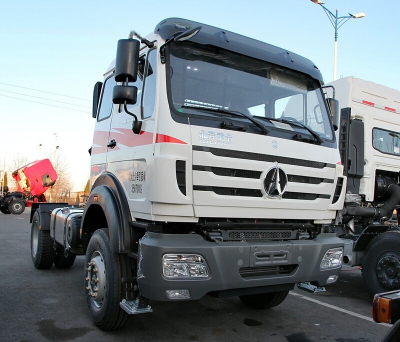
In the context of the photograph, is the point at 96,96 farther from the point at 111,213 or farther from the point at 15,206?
the point at 15,206

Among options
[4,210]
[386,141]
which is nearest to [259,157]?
[386,141]

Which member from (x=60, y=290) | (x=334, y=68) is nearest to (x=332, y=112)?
(x=60, y=290)

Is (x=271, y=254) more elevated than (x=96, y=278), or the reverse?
(x=271, y=254)

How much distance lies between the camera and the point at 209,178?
3553mm

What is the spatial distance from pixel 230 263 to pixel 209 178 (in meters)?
0.75

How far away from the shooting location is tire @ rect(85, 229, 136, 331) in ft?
12.6

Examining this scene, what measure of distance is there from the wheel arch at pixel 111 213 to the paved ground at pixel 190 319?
97 cm

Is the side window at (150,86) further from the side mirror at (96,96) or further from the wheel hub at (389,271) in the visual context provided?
the wheel hub at (389,271)

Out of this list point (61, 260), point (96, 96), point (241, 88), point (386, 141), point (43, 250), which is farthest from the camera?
point (61, 260)

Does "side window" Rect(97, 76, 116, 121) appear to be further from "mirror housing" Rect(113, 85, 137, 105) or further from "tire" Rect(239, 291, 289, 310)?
"tire" Rect(239, 291, 289, 310)

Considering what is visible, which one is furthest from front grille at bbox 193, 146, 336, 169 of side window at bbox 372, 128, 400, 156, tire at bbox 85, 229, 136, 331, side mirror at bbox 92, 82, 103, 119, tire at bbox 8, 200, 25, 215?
tire at bbox 8, 200, 25, 215

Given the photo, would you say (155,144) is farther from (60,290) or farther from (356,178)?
(356,178)

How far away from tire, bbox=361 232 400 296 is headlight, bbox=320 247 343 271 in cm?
178

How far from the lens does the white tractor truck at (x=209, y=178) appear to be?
3.45 metres
